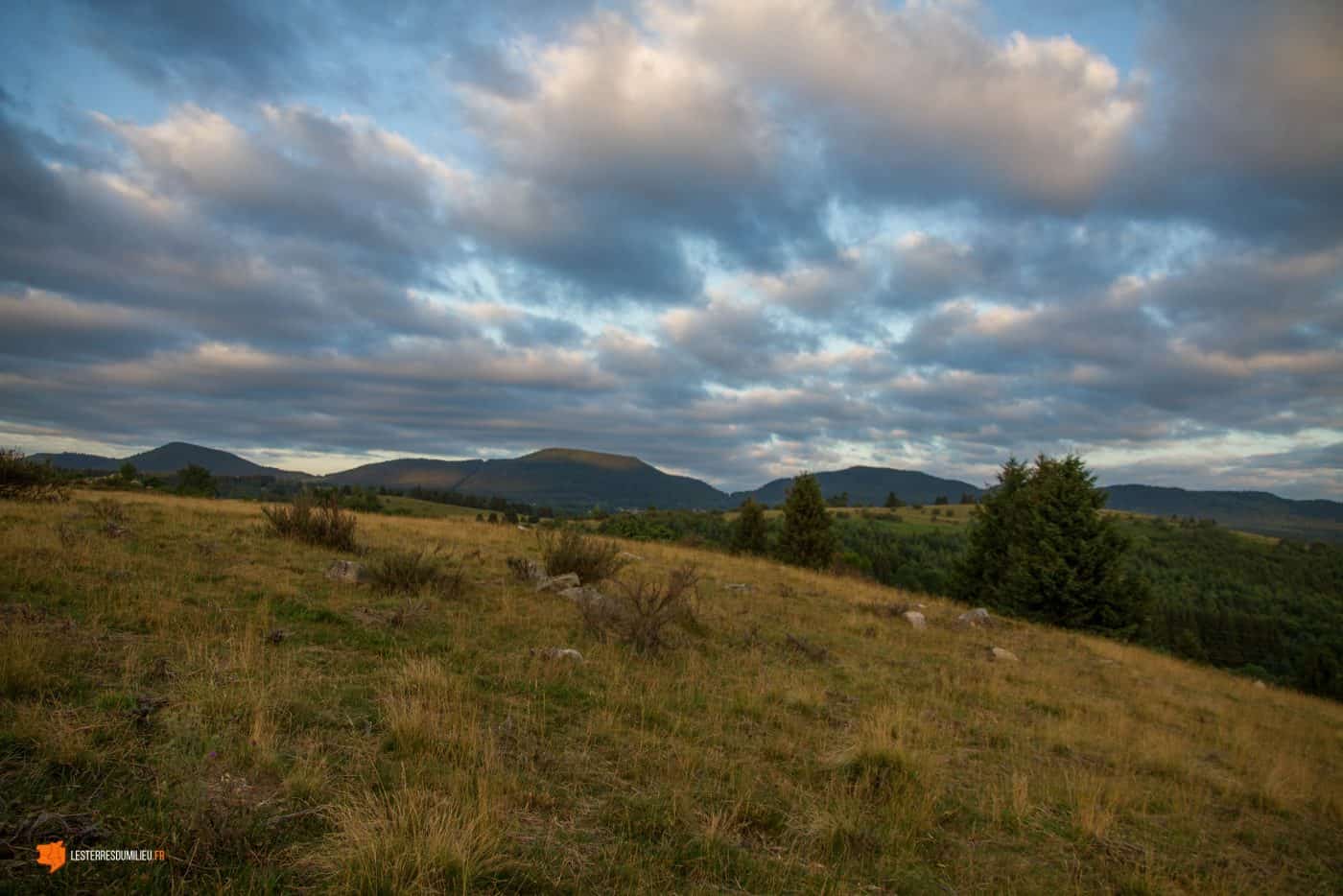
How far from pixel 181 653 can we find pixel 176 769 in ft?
8.69

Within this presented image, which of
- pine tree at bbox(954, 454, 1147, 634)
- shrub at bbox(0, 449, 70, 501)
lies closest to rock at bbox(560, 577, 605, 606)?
shrub at bbox(0, 449, 70, 501)

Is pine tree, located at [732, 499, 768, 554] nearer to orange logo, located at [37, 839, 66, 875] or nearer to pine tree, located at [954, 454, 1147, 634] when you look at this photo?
pine tree, located at [954, 454, 1147, 634]

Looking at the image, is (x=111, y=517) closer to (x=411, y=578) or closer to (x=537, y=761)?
(x=411, y=578)

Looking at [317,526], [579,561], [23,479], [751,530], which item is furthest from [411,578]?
[751,530]

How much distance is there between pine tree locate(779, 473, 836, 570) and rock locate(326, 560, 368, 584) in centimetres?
2719

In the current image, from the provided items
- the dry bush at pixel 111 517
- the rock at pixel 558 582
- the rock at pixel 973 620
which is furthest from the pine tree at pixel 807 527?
the dry bush at pixel 111 517

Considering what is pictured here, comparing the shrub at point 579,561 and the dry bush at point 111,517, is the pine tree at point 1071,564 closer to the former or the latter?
the shrub at point 579,561

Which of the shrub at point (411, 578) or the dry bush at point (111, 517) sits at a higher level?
the dry bush at point (111, 517)

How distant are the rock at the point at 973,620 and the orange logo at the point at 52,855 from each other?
1658 cm

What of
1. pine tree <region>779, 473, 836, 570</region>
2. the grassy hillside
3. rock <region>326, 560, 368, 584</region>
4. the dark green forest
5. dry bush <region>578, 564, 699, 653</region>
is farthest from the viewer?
the dark green forest

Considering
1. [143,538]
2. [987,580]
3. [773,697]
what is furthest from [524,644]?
[987,580]

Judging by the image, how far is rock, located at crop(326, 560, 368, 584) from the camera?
9.74 m

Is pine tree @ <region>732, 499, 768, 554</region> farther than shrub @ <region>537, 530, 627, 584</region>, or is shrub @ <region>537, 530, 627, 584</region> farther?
pine tree @ <region>732, 499, 768, 554</region>

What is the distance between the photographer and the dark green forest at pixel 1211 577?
157ft
